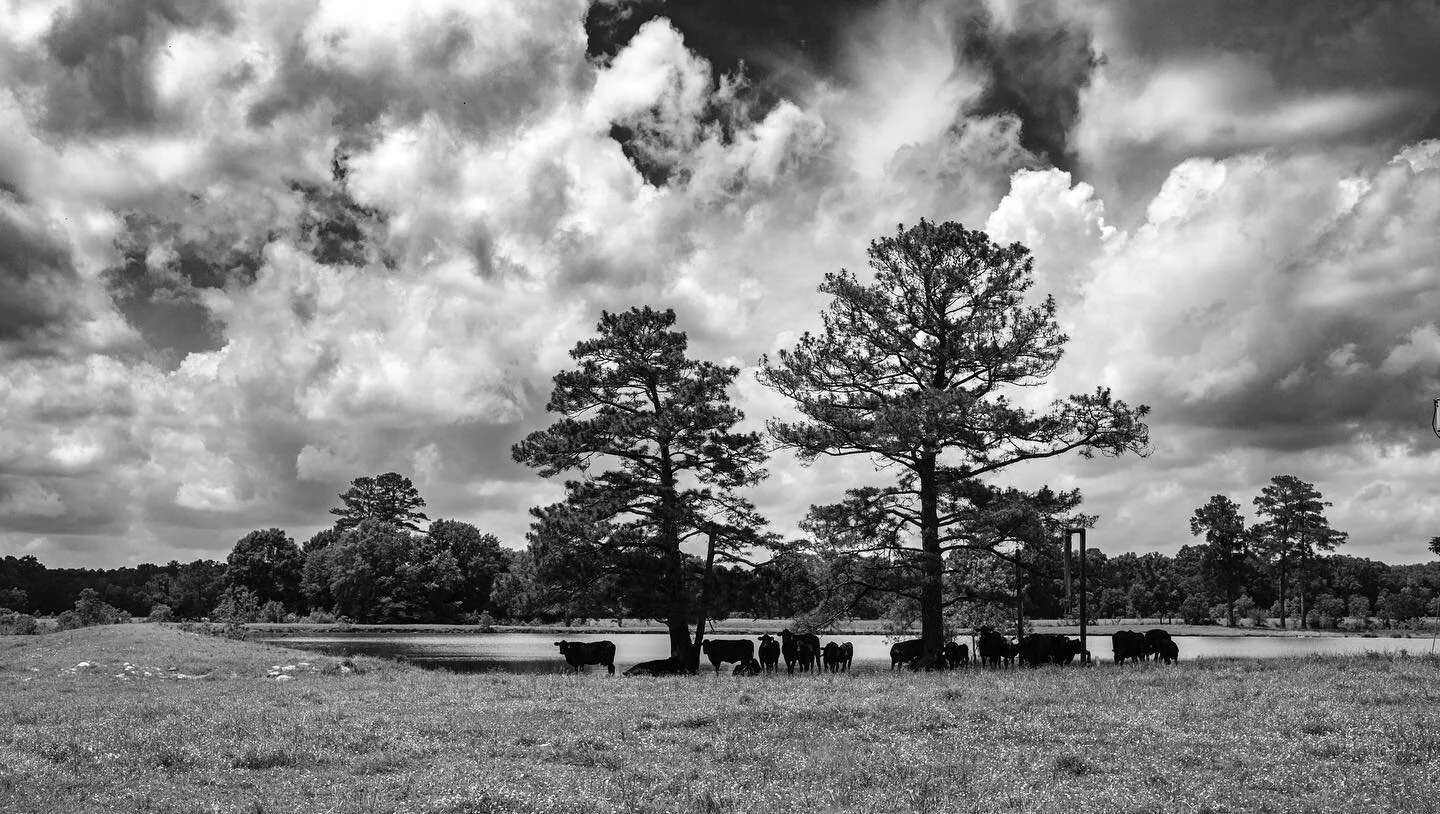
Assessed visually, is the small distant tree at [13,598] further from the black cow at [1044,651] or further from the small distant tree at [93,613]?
the black cow at [1044,651]

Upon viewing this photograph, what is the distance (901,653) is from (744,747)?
79.6 ft

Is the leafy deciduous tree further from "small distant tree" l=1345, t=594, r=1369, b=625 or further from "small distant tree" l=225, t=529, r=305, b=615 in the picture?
"small distant tree" l=225, t=529, r=305, b=615

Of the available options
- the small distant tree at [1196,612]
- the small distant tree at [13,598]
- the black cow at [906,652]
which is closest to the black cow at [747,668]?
the black cow at [906,652]

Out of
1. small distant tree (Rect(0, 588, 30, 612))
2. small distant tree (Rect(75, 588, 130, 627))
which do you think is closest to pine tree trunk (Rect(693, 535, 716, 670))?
small distant tree (Rect(75, 588, 130, 627))

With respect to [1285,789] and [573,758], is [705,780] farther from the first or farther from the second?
[1285,789]

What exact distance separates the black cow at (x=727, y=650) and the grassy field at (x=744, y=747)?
15.1 meters

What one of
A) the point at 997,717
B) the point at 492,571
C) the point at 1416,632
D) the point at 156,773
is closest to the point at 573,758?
the point at 156,773

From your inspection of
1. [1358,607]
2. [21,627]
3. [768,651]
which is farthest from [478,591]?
[1358,607]

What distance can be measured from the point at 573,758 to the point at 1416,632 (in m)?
103

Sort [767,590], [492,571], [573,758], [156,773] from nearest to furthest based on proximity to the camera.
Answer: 1. [156,773]
2. [573,758]
3. [767,590]
4. [492,571]

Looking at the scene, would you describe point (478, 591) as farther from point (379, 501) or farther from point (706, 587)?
point (706, 587)

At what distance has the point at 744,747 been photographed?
1459 cm

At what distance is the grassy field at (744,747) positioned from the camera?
1138 centimetres

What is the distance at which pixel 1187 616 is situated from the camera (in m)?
117
